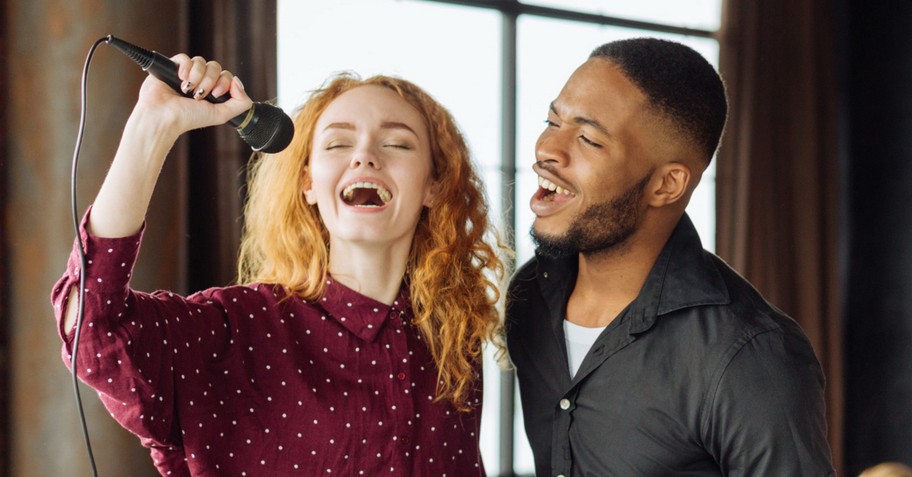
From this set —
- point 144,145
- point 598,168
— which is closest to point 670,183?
point 598,168

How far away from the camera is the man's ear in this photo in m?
1.88

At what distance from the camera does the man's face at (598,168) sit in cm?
185

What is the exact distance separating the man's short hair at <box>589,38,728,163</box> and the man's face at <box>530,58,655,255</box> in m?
0.04

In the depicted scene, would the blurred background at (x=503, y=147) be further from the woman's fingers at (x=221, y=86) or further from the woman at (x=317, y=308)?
the woman's fingers at (x=221, y=86)

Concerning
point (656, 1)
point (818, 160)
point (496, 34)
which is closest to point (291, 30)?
point (496, 34)

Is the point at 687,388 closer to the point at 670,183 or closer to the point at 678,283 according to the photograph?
the point at 678,283

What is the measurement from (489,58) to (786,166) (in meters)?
1.67

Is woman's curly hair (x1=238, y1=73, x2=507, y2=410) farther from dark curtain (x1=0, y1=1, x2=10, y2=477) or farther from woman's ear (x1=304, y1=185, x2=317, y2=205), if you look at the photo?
dark curtain (x1=0, y1=1, x2=10, y2=477)

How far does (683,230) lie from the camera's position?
1.90 metres

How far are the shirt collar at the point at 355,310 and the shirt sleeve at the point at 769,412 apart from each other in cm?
65

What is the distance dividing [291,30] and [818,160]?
271 centimetres

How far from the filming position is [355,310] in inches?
64.7

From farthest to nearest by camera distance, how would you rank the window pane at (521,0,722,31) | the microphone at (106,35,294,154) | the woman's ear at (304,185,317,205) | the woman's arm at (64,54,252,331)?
1. the window pane at (521,0,722,31)
2. the woman's ear at (304,185,317,205)
3. the microphone at (106,35,294,154)
4. the woman's arm at (64,54,252,331)

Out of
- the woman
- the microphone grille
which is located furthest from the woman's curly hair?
the microphone grille
